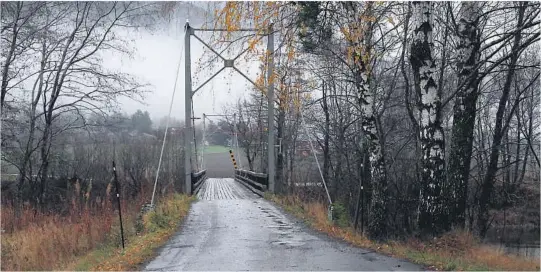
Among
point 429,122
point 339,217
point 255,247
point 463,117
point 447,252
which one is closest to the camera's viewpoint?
point 447,252

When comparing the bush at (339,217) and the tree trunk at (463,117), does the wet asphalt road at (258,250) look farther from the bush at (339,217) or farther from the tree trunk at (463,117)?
the tree trunk at (463,117)

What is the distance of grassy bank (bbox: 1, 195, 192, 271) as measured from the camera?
31.3 feet

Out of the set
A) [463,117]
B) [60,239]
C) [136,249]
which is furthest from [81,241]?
[463,117]

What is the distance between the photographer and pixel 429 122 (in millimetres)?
9945

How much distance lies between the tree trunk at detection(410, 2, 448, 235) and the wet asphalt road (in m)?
1.40

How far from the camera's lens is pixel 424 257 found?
8.80m

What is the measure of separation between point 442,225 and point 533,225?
67.8 feet

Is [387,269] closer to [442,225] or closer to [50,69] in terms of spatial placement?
[442,225]

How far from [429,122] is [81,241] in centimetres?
655

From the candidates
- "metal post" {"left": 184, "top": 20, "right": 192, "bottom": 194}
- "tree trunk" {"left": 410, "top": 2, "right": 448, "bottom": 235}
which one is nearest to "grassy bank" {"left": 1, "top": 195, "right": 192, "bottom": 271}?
"tree trunk" {"left": 410, "top": 2, "right": 448, "bottom": 235}

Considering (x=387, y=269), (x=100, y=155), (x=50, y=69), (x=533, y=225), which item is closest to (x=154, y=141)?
(x=100, y=155)

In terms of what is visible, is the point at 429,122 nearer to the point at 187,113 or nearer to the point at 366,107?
the point at 366,107

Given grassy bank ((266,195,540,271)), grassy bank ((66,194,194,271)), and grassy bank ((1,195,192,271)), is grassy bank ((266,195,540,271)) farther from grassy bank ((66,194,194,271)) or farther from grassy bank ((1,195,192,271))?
grassy bank ((1,195,192,271))

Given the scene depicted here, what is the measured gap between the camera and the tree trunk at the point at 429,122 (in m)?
9.88
